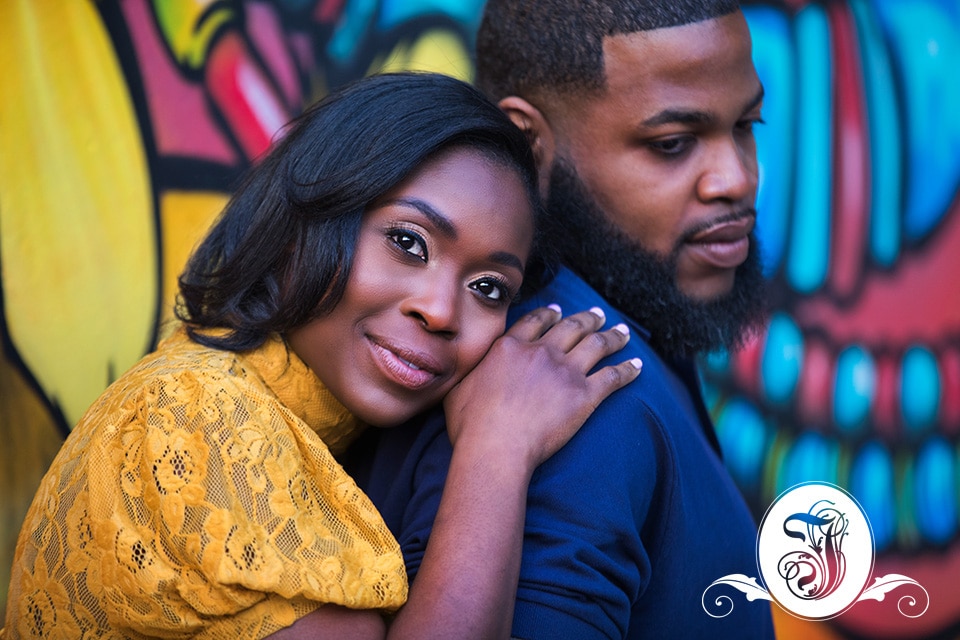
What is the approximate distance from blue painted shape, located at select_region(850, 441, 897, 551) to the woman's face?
2.61m

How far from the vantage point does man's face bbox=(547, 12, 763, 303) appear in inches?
89.5

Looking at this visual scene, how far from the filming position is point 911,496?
380 centimetres

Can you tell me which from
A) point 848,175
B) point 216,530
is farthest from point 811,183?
point 216,530

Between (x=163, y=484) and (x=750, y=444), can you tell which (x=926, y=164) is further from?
(x=163, y=484)

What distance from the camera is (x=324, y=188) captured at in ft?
5.95

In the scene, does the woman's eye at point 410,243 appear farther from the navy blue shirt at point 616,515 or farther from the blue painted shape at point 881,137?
the blue painted shape at point 881,137

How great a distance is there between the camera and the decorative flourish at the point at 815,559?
2.10m

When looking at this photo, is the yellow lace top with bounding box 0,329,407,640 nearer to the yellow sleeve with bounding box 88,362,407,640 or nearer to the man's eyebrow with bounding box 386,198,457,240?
the yellow sleeve with bounding box 88,362,407,640

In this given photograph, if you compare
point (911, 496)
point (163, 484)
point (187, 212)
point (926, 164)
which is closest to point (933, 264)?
point (926, 164)

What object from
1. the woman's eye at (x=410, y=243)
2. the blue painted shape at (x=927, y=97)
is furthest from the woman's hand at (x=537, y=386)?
the blue painted shape at (x=927, y=97)

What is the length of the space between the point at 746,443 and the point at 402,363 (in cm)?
250

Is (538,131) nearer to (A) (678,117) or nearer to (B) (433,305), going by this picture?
(A) (678,117)

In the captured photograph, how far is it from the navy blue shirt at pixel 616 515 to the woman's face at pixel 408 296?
6.4 inches

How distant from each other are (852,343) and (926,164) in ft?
2.64
